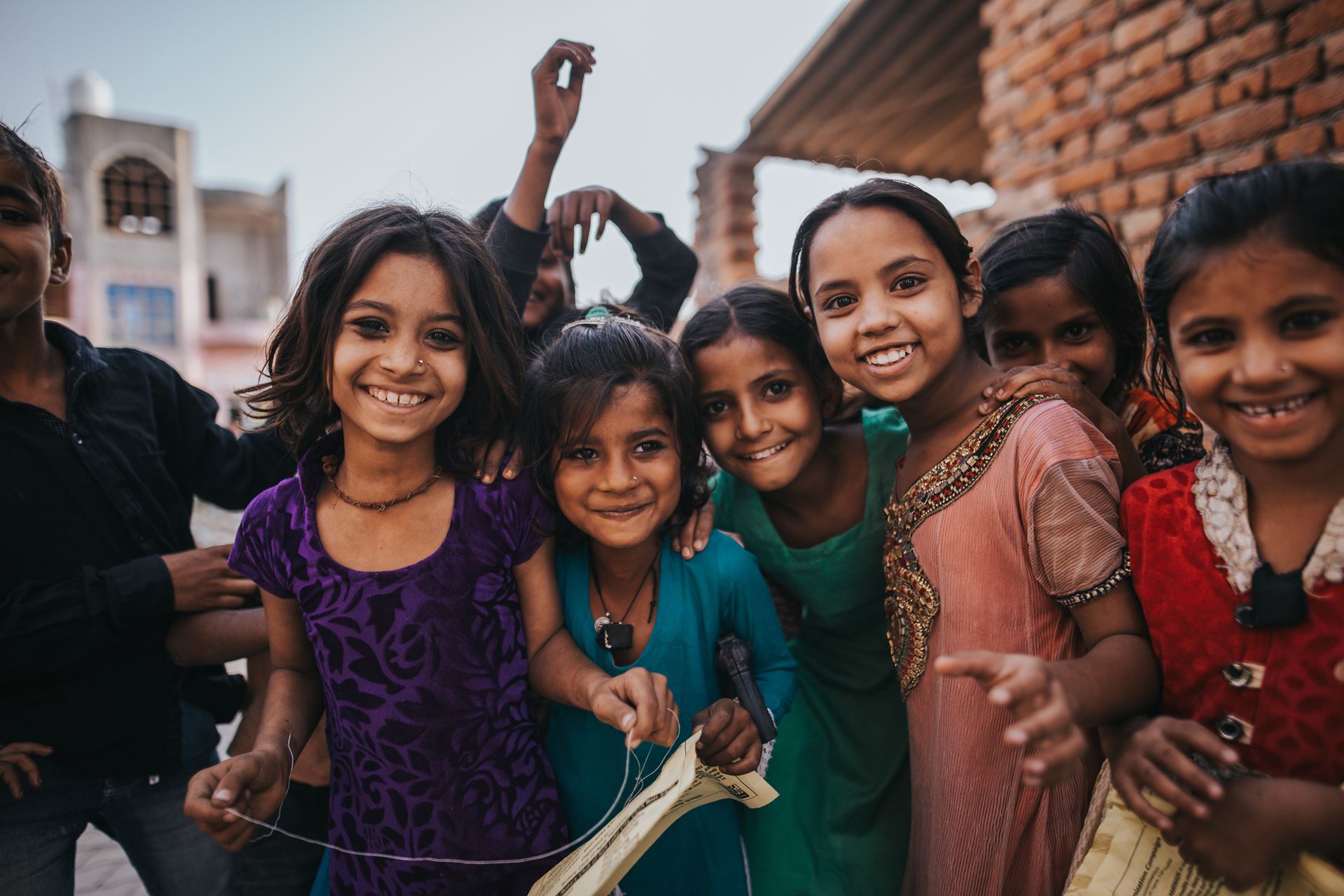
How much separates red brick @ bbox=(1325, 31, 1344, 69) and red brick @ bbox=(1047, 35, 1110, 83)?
71 cm

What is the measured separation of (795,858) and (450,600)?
3.27 feet

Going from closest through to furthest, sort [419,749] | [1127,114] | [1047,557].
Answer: [1047,557] < [419,749] < [1127,114]

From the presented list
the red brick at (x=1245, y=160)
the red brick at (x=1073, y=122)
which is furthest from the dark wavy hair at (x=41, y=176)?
the red brick at (x=1073, y=122)

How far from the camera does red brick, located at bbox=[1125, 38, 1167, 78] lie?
2453 millimetres

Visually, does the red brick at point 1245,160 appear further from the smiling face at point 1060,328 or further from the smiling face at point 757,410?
the smiling face at point 757,410

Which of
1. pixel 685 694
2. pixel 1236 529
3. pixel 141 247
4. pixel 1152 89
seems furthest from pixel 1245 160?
pixel 141 247

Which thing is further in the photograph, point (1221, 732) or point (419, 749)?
point (419, 749)

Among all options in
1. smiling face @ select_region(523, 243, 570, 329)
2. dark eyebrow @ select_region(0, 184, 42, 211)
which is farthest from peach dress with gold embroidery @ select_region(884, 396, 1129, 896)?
dark eyebrow @ select_region(0, 184, 42, 211)

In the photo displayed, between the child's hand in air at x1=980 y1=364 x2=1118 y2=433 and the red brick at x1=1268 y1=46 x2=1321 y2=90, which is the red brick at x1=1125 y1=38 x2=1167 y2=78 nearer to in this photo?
the red brick at x1=1268 y1=46 x2=1321 y2=90

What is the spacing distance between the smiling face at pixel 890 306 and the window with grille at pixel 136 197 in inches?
892

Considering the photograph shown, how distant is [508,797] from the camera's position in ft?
4.80

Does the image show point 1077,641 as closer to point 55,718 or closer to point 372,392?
point 372,392

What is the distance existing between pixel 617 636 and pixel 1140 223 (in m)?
2.34

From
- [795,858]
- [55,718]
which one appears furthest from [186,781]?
[795,858]
